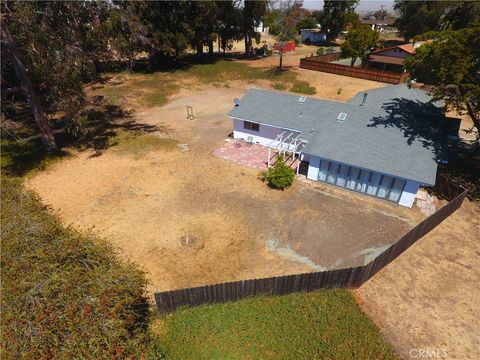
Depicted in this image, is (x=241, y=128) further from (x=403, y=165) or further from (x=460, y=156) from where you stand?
(x=460, y=156)

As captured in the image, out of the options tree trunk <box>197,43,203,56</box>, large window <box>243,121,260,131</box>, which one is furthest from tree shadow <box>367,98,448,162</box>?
tree trunk <box>197,43,203,56</box>

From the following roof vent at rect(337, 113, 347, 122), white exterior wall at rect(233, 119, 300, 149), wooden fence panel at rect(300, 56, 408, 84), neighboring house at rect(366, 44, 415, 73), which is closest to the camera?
roof vent at rect(337, 113, 347, 122)

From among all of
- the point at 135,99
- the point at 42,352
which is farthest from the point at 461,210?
the point at 135,99

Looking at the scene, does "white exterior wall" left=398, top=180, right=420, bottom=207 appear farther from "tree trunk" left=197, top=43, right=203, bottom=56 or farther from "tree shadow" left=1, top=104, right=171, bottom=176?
"tree trunk" left=197, top=43, right=203, bottom=56

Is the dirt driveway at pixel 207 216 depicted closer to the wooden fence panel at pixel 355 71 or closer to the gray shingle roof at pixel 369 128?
the gray shingle roof at pixel 369 128

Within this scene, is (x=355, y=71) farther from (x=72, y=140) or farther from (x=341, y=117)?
(x=72, y=140)

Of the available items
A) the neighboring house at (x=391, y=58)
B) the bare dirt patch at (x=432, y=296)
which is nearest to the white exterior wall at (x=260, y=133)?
the bare dirt patch at (x=432, y=296)
